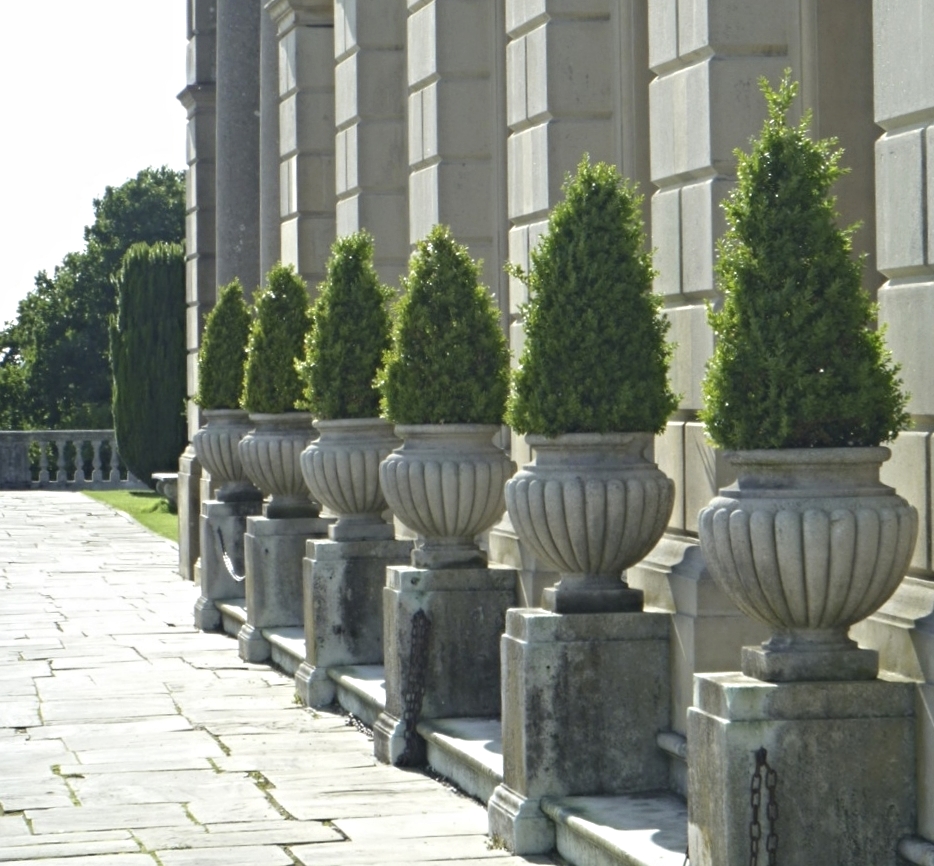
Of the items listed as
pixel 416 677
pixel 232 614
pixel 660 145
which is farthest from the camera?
pixel 232 614

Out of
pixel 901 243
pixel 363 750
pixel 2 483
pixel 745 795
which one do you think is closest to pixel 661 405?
pixel 901 243

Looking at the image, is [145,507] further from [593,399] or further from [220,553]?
[593,399]

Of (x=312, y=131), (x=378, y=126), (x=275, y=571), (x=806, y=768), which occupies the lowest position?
(x=806, y=768)

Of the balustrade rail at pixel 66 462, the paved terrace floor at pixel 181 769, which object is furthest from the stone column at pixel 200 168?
the balustrade rail at pixel 66 462

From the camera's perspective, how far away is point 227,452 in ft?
50.9

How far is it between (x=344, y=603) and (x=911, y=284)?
5473mm

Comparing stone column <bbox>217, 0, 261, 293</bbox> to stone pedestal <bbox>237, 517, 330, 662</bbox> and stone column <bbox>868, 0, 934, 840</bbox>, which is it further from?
stone column <bbox>868, 0, 934, 840</bbox>

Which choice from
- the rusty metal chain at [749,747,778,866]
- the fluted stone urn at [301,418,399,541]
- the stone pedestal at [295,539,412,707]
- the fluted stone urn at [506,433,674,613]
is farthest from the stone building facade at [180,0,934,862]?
the stone pedestal at [295,539,412,707]

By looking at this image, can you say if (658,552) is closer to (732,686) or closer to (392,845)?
(392,845)

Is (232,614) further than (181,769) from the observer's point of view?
Yes

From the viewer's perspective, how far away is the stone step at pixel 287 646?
1238cm

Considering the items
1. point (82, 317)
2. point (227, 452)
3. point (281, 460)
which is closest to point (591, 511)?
point (281, 460)

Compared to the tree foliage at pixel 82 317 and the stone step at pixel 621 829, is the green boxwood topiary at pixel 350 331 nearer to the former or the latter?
the stone step at pixel 621 829

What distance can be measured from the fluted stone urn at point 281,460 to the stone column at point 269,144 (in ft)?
9.00
